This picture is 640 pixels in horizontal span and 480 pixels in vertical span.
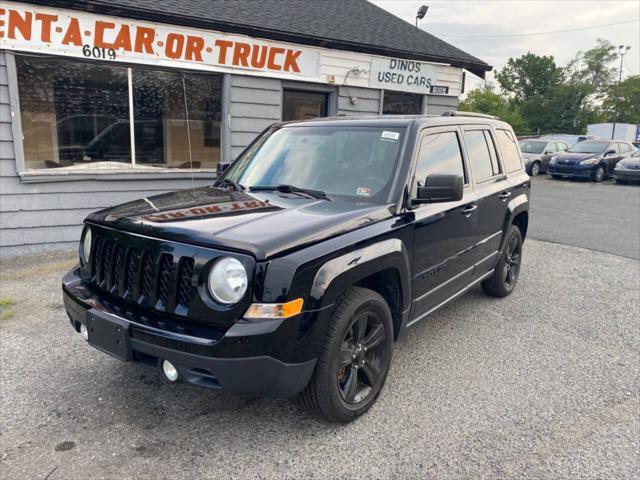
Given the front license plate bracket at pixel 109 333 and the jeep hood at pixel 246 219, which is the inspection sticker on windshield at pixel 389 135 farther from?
the front license plate bracket at pixel 109 333

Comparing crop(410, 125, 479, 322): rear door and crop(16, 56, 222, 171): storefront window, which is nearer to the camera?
crop(410, 125, 479, 322): rear door

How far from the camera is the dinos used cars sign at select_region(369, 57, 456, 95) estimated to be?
9.41 meters

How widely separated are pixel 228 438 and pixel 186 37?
622cm

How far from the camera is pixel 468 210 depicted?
4062 mm

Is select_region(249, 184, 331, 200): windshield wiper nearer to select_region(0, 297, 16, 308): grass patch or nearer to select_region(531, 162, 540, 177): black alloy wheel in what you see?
select_region(0, 297, 16, 308): grass patch

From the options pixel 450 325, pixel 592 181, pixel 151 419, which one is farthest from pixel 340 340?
pixel 592 181

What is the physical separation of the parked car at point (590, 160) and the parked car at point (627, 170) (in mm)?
725

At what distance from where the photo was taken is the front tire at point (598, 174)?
1922 centimetres

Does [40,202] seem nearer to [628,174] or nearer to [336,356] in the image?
[336,356]

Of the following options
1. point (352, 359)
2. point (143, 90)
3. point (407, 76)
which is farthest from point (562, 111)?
point (352, 359)

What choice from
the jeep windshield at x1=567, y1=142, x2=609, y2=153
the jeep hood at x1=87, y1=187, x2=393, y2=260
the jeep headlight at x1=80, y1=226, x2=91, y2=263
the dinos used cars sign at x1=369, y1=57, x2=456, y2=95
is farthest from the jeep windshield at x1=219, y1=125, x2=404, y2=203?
the jeep windshield at x1=567, y1=142, x2=609, y2=153

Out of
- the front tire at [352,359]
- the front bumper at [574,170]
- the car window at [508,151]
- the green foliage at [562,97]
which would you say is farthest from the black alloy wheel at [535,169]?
the green foliage at [562,97]

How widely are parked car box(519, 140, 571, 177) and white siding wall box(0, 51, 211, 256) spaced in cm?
1787

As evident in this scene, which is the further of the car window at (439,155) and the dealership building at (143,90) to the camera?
the dealership building at (143,90)
